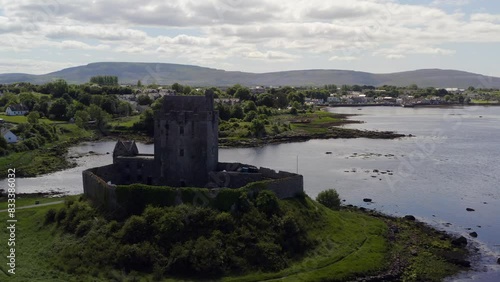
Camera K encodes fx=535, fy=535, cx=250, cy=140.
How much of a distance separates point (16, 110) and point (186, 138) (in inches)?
4281

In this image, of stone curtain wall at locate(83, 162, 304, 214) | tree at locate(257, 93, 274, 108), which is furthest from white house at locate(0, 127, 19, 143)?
tree at locate(257, 93, 274, 108)

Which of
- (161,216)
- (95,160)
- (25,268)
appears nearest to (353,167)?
(95,160)

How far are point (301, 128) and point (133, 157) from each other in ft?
334

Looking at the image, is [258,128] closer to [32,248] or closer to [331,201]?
[331,201]

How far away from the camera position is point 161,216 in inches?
1620

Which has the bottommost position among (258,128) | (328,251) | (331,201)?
(328,251)

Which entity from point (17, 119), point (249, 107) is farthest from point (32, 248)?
point (249, 107)

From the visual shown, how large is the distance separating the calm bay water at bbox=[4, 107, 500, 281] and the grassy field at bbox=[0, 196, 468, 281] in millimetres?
3813

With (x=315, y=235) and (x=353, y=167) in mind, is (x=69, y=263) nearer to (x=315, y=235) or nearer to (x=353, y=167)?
(x=315, y=235)

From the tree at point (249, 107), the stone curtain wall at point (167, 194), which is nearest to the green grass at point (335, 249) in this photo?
the stone curtain wall at point (167, 194)

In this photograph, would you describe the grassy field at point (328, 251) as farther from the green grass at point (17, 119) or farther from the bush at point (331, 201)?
Result: the green grass at point (17, 119)

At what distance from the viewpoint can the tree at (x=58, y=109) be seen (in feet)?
461

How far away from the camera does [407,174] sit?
281 ft

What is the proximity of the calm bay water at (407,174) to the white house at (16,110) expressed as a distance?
35.5m
